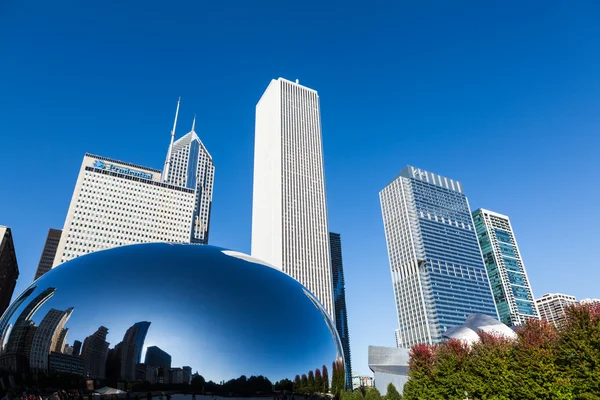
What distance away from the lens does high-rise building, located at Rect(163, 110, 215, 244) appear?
181m

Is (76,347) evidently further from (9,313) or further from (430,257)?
(430,257)

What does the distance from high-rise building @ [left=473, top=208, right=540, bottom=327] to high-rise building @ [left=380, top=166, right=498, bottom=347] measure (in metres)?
18.0

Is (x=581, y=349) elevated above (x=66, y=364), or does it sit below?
above

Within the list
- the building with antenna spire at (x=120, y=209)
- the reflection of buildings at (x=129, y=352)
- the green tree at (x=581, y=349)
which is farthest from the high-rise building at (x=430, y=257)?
the reflection of buildings at (x=129, y=352)

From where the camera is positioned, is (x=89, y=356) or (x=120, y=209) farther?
(x=120, y=209)

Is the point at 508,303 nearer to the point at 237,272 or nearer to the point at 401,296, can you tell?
the point at 401,296

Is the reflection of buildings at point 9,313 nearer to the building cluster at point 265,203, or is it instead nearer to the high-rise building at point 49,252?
the building cluster at point 265,203

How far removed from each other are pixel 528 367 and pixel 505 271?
606 ft

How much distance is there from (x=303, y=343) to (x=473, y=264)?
182825 millimetres

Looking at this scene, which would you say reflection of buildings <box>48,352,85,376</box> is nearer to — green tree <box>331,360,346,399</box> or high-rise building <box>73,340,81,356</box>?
high-rise building <box>73,340,81,356</box>

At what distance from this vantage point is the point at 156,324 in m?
4.35

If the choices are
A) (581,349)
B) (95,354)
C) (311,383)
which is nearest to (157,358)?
(95,354)

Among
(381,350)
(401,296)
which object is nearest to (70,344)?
(381,350)

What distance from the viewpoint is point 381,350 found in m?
58.2
